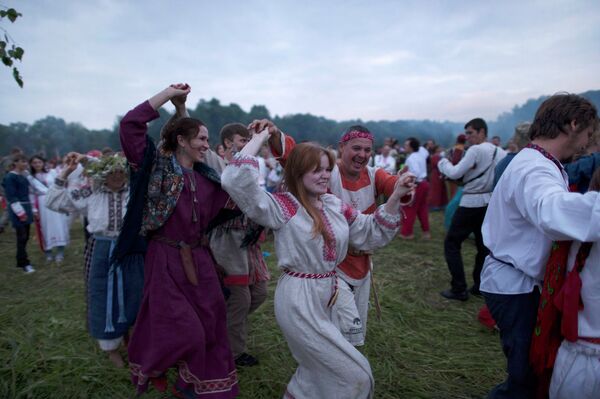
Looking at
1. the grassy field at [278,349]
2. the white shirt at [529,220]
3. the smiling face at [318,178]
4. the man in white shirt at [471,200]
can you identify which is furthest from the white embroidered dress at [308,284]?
the man in white shirt at [471,200]

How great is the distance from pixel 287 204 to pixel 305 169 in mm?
240

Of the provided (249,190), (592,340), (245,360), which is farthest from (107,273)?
(592,340)

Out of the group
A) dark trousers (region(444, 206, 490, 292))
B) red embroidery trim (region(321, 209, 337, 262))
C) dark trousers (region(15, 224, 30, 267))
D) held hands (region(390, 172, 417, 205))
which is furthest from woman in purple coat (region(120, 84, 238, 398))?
dark trousers (region(15, 224, 30, 267))

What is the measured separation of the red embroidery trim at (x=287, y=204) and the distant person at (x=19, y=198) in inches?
246

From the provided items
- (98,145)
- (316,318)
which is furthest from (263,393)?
(98,145)

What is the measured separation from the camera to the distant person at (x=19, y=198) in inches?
268

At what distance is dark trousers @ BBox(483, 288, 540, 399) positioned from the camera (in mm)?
2127

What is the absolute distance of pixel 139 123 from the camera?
2.43m

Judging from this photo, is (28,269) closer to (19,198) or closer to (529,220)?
(19,198)

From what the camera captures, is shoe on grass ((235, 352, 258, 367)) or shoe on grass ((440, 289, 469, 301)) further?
shoe on grass ((440, 289, 469, 301))

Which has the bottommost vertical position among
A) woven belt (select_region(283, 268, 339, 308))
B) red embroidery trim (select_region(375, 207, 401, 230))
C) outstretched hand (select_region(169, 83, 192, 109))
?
woven belt (select_region(283, 268, 339, 308))

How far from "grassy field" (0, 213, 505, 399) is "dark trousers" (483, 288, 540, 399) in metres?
0.97

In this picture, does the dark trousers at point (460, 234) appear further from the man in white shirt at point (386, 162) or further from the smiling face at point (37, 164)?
the smiling face at point (37, 164)

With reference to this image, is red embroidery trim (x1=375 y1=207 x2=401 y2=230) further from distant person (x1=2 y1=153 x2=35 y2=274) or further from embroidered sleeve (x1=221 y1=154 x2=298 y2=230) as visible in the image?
distant person (x1=2 y1=153 x2=35 y2=274)
